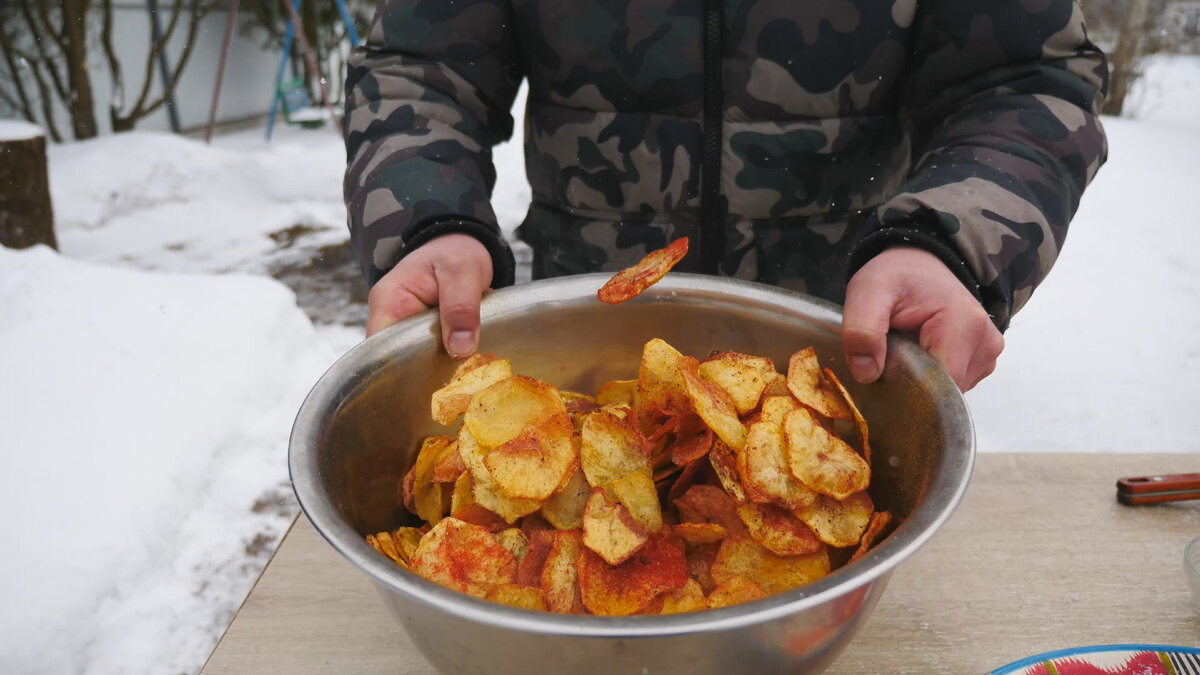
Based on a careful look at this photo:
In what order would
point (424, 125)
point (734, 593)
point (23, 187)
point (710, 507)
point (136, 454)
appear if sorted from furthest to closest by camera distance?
point (23, 187)
point (136, 454)
point (424, 125)
point (710, 507)
point (734, 593)

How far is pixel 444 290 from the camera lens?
0.81 meters

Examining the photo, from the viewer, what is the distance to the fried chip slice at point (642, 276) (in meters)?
0.76

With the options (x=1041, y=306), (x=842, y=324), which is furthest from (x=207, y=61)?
(x=842, y=324)

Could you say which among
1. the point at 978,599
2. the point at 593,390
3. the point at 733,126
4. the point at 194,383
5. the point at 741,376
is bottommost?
the point at 194,383

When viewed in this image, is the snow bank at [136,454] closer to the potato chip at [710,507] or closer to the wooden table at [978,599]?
the wooden table at [978,599]

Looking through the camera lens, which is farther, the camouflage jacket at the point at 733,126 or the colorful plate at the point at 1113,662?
the camouflage jacket at the point at 733,126

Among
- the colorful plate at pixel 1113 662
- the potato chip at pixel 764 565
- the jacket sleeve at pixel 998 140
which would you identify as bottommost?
the colorful plate at pixel 1113 662

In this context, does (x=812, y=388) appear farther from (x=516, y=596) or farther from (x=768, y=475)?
(x=516, y=596)

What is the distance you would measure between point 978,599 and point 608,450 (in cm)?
44

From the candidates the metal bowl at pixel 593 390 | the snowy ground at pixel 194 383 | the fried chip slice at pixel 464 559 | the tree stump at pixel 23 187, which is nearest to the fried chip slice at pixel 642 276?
the metal bowl at pixel 593 390

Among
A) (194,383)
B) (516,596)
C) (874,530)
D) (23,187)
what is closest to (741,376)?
(874,530)

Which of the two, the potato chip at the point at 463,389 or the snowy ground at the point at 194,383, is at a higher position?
the potato chip at the point at 463,389

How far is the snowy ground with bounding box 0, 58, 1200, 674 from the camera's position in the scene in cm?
170

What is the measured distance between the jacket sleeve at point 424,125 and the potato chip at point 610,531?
413 mm
